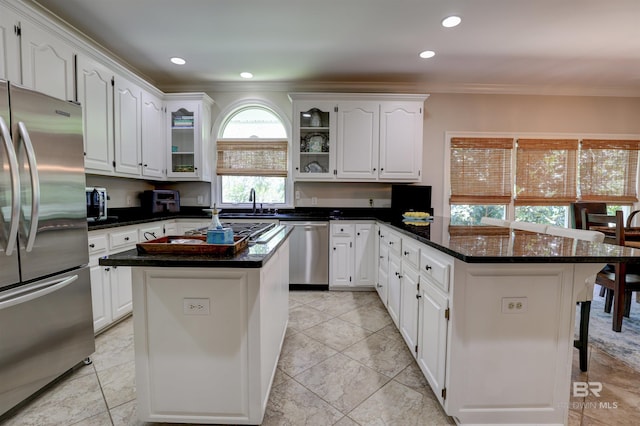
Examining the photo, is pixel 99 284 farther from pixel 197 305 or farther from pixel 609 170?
pixel 609 170

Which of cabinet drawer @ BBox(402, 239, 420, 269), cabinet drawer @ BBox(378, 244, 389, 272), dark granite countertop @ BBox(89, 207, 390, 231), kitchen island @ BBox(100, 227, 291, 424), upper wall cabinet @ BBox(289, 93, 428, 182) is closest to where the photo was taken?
kitchen island @ BBox(100, 227, 291, 424)

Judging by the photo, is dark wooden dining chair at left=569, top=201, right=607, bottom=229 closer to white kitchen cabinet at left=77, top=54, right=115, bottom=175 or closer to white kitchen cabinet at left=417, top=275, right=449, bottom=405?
white kitchen cabinet at left=417, top=275, right=449, bottom=405

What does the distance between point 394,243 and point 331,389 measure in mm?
1262

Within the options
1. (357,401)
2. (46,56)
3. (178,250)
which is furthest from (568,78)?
(46,56)

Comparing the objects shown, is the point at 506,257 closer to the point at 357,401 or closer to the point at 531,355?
the point at 531,355

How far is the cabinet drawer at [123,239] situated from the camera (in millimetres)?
2414

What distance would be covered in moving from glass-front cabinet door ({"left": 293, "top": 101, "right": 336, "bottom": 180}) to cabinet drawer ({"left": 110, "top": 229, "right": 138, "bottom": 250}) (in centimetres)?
193

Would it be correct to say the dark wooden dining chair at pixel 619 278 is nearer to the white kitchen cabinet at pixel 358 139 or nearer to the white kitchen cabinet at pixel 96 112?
the white kitchen cabinet at pixel 358 139

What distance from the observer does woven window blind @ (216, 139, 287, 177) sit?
396 centimetres

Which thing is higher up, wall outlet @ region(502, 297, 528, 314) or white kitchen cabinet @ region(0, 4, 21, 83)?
white kitchen cabinet @ region(0, 4, 21, 83)

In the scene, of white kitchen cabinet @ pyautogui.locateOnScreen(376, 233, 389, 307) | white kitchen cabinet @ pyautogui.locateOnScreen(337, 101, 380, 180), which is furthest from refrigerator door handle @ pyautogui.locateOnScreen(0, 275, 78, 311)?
white kitchen cabinet @ pyautogui.locateOnScreen(337, 101, 380, 180)

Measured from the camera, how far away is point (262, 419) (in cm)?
142

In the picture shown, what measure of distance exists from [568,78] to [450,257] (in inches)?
153

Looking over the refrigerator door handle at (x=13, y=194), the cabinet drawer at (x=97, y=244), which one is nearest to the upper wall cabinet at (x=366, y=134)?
the cabinet drawer at (x=97, y=244)
